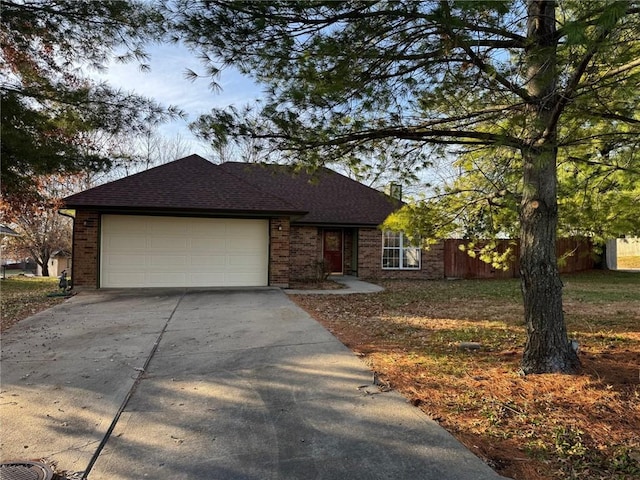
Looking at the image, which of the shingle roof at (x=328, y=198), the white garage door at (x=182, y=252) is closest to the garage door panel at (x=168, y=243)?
the white garage door at (x=182, y=252)

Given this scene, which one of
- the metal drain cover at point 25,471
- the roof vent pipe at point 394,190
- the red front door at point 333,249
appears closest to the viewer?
the metal drain cover at point 25,471

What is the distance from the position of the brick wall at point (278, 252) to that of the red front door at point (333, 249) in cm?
394

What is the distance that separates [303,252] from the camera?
50.9 feet

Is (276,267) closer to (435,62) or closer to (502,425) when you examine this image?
(435,62)

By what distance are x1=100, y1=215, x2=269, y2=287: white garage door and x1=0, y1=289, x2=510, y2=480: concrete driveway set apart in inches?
216

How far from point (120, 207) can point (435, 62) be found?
9.87m

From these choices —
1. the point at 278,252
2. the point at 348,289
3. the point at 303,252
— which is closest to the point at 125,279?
the point at 278,252

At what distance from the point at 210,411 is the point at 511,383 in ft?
10.1

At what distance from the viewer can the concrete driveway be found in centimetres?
283

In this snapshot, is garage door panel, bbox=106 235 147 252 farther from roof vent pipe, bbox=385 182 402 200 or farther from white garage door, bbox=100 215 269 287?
roof vent pipe, bbox=385 182 402 200

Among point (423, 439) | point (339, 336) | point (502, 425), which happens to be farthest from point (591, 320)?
point (423, 439)

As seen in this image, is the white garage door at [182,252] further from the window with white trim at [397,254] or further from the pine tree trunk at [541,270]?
the pine tree trunk at [541,270]

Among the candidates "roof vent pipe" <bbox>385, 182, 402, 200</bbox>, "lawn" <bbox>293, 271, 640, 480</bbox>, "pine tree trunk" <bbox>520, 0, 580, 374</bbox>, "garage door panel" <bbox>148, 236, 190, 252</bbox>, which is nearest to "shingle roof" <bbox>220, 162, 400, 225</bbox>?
"garage door panel" <bbox>148, 236, 190, 252</bbox>

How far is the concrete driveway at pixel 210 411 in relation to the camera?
9.27 ft
